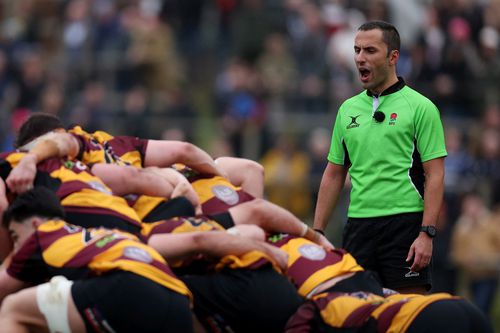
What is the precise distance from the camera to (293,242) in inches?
299

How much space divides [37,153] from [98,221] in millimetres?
614

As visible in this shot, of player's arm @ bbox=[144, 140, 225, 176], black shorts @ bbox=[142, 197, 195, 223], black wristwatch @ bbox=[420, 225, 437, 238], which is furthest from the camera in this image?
player's arm @ bbox=[144, 140, 225, 176]

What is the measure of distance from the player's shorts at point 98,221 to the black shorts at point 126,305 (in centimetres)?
72

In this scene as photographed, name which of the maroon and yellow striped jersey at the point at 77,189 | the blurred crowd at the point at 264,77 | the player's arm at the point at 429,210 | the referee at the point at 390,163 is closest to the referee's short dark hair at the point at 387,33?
the referee at the point at 390,163

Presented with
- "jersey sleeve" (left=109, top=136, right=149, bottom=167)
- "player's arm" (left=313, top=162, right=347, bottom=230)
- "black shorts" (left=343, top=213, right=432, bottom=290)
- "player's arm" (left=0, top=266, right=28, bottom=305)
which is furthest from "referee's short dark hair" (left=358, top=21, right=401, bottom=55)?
"player's arm" (left=0, top=266, right=28, bottom=305)

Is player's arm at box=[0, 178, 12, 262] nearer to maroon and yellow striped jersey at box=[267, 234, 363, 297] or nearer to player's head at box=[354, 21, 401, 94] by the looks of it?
maroon and yellow striped jersey at box=[267, 234, 363, 297]

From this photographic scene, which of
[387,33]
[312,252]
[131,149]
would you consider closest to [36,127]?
[131,149]

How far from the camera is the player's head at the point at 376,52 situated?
8.00 metres

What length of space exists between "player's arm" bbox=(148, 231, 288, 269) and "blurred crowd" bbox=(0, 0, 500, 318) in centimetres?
731

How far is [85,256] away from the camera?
674cm

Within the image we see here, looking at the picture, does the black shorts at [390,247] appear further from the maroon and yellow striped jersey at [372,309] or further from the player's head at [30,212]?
the player's head at [30,212]

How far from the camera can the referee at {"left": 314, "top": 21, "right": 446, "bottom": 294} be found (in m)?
7.91

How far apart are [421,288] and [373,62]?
1493 millimetres

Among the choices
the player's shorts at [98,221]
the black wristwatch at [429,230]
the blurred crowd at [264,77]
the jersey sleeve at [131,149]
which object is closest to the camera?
the player's shorts at [98,221]
